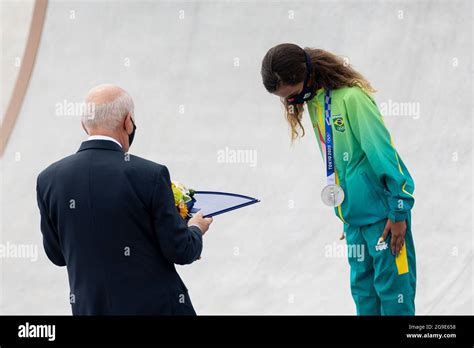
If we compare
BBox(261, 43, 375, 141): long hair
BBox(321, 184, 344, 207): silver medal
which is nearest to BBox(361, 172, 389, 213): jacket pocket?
BBox(321, 184, 344, 207): silver medal

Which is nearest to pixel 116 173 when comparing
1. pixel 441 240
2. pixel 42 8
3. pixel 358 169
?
pixel 358 169

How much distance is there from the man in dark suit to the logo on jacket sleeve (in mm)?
860

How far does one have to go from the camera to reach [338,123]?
10.3 ft

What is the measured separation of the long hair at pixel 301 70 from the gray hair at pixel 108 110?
757 mm

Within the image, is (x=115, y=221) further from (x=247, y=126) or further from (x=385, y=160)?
(x=247, y=126)

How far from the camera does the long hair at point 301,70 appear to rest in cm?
307

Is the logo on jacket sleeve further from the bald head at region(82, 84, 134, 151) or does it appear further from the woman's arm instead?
the bald head at region(82, 84, 134, 151)

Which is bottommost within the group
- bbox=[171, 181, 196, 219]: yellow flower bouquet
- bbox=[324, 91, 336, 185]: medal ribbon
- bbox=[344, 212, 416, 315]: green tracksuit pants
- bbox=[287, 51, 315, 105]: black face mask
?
bbox=[344, 212, 416, 315]: green tracksuit pants

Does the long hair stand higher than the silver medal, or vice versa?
the long hair

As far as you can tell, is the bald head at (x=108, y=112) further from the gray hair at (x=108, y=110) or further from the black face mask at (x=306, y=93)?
the black face mask at (x=306, y=93)

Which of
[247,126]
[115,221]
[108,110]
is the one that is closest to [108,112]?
[108,110]

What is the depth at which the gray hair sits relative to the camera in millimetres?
2480

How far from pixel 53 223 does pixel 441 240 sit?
3572 millimetres

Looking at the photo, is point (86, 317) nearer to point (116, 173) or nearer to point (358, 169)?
point (116, 173)
